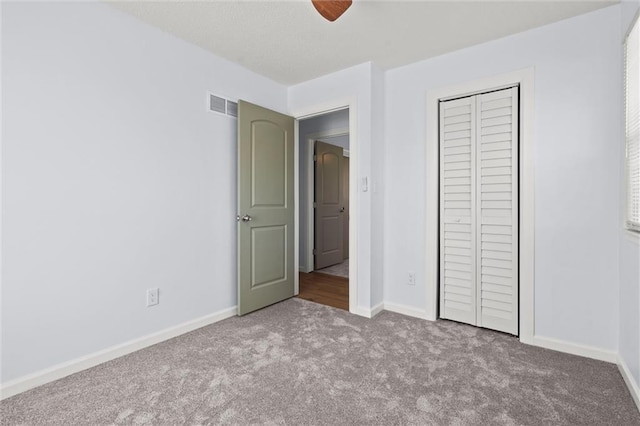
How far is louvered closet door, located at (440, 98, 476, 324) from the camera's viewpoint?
2.80 meters

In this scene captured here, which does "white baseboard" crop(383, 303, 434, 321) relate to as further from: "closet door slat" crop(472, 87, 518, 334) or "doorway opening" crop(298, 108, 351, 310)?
"doorway opening" crop(298, 108, 351, 310)

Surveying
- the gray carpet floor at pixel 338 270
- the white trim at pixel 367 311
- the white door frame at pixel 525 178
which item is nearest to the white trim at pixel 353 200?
the white trim at pixel 367 311

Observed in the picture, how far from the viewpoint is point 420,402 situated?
5.77 feet

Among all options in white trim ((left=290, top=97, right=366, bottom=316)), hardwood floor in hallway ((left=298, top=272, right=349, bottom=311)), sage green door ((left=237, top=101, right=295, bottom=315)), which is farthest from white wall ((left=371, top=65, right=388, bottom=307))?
sage green door ((left=237, top=101, right=295, bottom=315))

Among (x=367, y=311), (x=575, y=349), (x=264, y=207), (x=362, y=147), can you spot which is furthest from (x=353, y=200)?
(x=575, y=349)

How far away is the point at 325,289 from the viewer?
4.06 m

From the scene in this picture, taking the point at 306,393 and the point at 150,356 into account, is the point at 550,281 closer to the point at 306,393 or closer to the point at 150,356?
the point at 306,393

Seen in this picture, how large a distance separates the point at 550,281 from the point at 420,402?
4.64 ft

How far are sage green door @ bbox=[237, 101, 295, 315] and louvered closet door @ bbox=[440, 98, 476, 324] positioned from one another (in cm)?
156

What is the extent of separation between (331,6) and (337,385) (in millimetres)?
2148

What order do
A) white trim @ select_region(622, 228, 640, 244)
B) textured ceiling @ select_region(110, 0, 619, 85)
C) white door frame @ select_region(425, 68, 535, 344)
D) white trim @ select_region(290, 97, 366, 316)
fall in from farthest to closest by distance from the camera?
white trim @ select_region(290, 97, 366, 316)
white door frame @ select_region(425, 68, 535, 344)
textured ceiling @ select_region(110, 0, 619, 85)
white trim @ select_region(622, 228, 640, 244)

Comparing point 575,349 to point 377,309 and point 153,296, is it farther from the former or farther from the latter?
point 153,296

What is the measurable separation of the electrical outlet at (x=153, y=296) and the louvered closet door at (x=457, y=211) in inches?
94.1

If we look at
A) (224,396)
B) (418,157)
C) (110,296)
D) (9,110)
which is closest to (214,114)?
(9,110)
